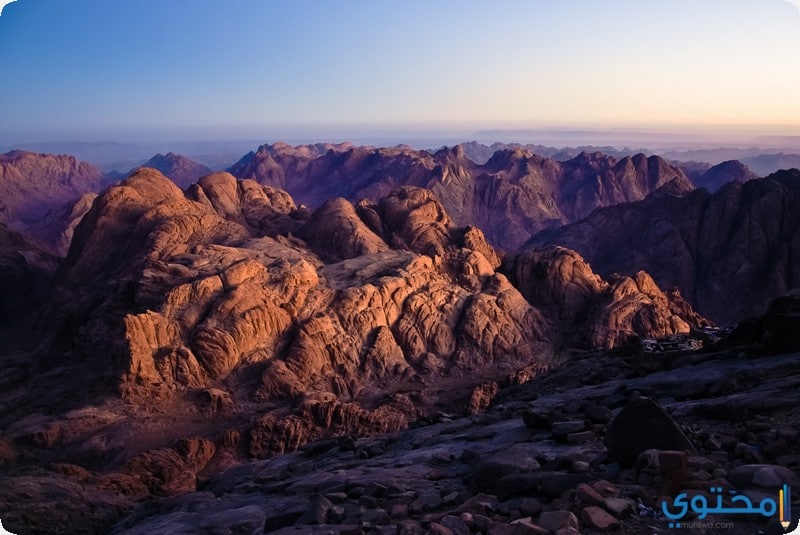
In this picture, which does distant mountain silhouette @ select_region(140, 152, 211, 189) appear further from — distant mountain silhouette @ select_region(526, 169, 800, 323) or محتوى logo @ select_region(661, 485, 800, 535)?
محتوى logo @ select_region(661, 485, 800, 535)

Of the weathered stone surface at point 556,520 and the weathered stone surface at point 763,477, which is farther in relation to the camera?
the weathered stone surface at point 763,477

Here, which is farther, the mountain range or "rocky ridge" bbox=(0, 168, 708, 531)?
"rocky ridge" bbox=(0, 168, 708, 531)

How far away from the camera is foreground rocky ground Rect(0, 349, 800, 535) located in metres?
6.63

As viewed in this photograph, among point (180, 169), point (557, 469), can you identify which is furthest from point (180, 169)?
point (557, 469)

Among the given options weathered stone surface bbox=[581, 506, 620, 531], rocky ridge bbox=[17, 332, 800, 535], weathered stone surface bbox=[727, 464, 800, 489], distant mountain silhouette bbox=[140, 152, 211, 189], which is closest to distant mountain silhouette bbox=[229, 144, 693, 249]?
distant mountain silhouette bbox=[140, 152, 211, 189]

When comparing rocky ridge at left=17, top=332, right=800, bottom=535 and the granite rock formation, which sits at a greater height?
the granite rock formation

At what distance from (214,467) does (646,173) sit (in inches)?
4775

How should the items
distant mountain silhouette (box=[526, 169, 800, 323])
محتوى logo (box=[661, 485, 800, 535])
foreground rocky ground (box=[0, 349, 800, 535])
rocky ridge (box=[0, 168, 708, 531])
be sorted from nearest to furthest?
محتوى logo (box=[661, 485, 800, 535]), foreground rocky ground (box=[0, 349, 800, 535]), rocky ridge (box=[0, 168, 708, 531]), distant mountain silhouette (box=[526, 169, 800, 323])

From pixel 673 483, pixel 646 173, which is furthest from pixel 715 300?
pixel 646 173

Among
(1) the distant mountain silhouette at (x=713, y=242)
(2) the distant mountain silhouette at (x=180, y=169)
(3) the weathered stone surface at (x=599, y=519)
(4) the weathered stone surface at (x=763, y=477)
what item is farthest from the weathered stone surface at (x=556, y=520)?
(2) the distant mountain silhouette at (x=180, y=169)

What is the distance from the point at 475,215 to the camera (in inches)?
4469

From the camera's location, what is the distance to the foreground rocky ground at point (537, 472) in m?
6.63

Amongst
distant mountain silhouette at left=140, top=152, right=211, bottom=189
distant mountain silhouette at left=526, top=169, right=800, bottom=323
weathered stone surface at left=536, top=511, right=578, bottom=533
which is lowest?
distant mountain silhouette at left=526, top=169, right=800, bottom=323

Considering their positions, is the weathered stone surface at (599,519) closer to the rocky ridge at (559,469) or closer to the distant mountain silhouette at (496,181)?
the rocky ridge at (559,469)
